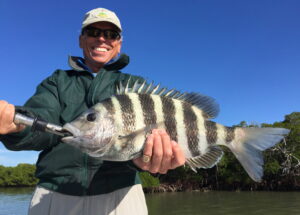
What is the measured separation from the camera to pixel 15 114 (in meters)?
1.98

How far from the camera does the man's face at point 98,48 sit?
3143 millimetres

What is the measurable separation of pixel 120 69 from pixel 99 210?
1608mm

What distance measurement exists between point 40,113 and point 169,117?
1.14 m

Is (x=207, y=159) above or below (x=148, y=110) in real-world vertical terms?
below

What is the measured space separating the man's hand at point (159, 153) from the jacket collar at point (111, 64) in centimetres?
120

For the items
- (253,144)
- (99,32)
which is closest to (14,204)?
(99,32)

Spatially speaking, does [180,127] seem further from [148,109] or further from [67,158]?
[67,158]

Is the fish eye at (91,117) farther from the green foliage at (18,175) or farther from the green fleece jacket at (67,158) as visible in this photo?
the green foliage at (18,175)

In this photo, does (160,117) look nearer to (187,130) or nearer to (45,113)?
(187,130)

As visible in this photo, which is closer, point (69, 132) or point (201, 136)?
point (69, 132)

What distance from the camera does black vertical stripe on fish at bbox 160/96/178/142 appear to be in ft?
7.84

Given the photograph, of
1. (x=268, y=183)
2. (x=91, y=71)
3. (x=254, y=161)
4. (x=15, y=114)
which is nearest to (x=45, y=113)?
(x=15, y=114)

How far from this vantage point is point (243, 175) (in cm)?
4325

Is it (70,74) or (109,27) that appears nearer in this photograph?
(70,74)
